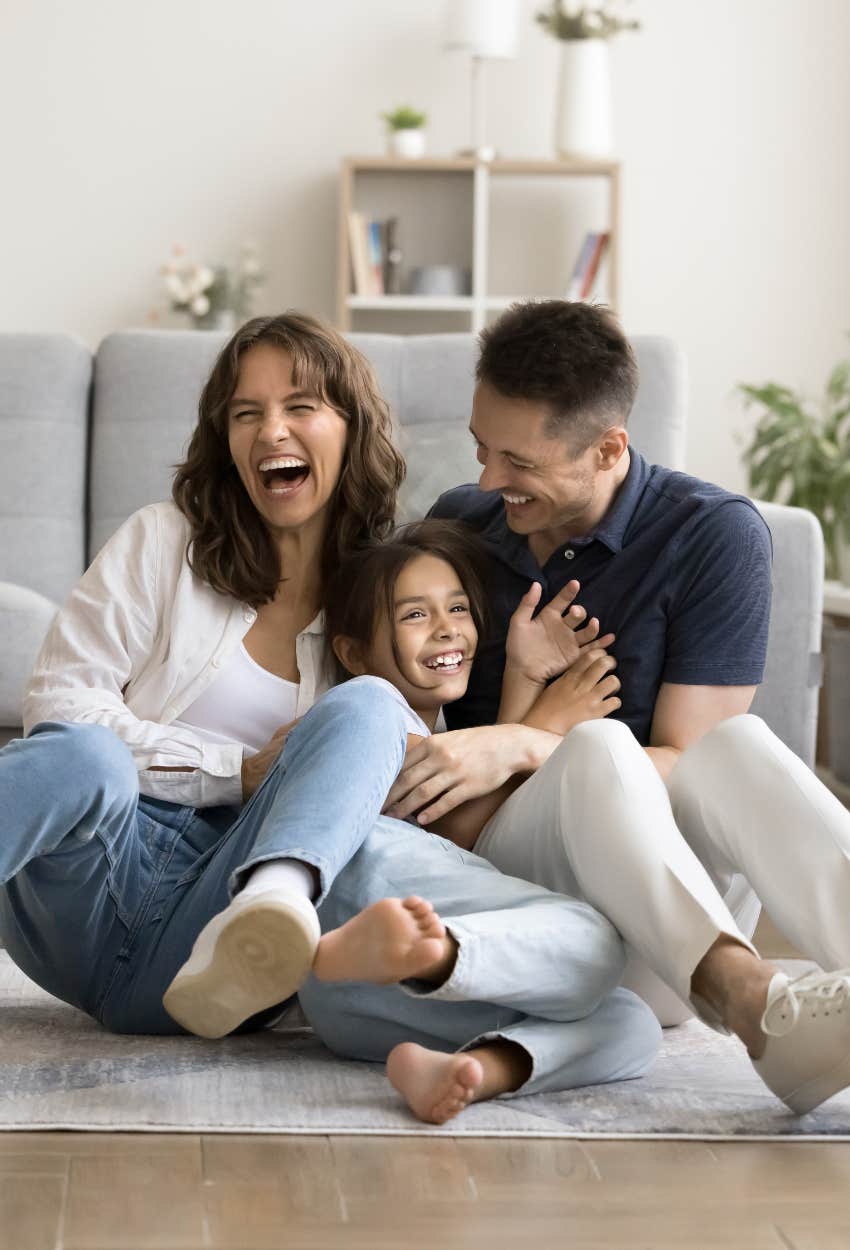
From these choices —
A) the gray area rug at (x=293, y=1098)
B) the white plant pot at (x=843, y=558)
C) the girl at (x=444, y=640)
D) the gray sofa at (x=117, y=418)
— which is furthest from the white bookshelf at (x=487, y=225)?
the gray area rug at (x=293, y=1098)

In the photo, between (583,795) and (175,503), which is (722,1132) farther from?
(175,503)

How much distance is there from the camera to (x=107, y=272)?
16.7 ft

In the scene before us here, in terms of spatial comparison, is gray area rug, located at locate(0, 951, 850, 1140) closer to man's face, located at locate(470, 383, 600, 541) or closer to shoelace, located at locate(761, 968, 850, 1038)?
shoelace, located at locate(761, 968, 850, 1038)

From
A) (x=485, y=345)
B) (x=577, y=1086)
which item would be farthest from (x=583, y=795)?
(x=485, y=345)

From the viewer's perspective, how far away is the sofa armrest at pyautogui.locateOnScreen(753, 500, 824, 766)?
2.68 metres

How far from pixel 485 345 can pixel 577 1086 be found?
897 mm

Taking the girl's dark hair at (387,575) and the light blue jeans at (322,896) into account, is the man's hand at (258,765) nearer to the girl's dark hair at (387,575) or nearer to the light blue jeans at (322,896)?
the light blue jeans at (322,896)

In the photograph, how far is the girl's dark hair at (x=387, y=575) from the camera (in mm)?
1903

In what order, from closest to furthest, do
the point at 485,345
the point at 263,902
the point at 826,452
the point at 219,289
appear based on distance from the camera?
1. the point at 263,902
2. the point at 485,345
3. the point at 826,452
4. the point at 219,289

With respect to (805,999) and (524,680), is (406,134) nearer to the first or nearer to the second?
(524,680)

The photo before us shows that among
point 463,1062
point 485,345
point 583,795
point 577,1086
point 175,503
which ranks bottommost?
point 577,1086

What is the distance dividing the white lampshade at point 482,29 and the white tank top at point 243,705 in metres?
3.35


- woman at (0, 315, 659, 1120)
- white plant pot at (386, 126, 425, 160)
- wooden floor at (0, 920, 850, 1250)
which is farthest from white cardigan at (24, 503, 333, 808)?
white plant pot at (386, 126, 425, 160)

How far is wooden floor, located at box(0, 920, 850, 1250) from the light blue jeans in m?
0.16
